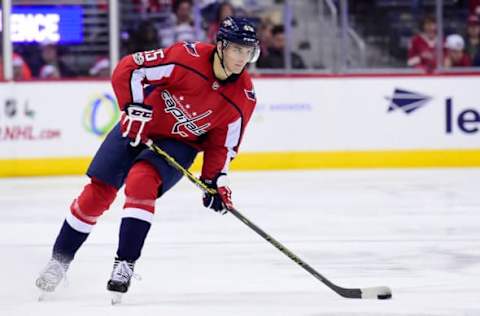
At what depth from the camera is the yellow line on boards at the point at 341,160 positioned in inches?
344

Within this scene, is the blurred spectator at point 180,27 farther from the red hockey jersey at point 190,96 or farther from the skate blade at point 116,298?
the skate blade at point 116,298

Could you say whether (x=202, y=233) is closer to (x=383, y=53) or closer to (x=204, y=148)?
(x=204, y=148)

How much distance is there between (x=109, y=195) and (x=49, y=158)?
4795mm

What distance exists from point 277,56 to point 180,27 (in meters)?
0.80

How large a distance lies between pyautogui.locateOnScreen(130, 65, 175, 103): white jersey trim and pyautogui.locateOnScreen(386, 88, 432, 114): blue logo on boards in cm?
535

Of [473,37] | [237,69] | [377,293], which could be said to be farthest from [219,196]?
[473,37]

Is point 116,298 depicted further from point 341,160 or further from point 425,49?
point 425,49

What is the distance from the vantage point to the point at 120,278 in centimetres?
380

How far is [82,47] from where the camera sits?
30.1 feet

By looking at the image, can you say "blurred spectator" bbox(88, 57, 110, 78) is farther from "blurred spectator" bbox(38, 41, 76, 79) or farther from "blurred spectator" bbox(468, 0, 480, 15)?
"blurred spectator" bbox(468, 0, 480, 15)

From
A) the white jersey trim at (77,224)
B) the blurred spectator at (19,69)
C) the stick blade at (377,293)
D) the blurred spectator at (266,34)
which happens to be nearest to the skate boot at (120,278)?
the white jersey trim at (77,224)

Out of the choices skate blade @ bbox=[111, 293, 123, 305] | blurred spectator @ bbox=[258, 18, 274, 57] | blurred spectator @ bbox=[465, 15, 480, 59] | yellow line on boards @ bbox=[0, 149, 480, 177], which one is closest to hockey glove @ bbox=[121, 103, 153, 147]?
skate blade @ bbox=[111, 293, 123, 305]

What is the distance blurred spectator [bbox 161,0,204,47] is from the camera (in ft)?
30.2

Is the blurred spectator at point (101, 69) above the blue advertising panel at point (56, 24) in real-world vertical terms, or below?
below
